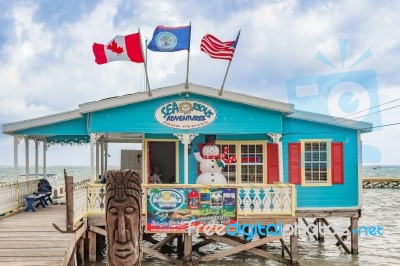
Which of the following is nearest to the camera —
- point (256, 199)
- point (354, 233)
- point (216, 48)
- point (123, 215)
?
point (123, 215)

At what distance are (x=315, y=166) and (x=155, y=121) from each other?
5611 mm

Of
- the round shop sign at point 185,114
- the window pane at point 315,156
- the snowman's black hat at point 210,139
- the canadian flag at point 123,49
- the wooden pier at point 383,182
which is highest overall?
the canadian flag at point 123,49

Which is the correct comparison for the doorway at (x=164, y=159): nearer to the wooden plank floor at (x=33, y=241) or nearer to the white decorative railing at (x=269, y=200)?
the wooden plank floor at (x=33, y=241)

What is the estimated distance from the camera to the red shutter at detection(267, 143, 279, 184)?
1750 cm

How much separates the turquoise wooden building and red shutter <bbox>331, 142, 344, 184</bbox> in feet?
0.11

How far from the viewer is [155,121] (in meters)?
16.8

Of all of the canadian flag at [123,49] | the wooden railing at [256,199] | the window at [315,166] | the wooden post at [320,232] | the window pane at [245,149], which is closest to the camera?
the wooden railing at [256,199]

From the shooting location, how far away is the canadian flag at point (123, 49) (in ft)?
51.6

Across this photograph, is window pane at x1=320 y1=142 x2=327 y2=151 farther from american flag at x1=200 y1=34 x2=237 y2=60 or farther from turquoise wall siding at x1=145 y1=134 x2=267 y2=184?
american flag at x1=200 y1=34 x2=237 y2=60

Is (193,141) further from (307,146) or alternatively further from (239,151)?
(307,146)

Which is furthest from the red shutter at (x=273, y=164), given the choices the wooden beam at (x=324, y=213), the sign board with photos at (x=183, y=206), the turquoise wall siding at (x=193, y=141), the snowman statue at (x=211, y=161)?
the sign board with photos at (x=183, y=206)

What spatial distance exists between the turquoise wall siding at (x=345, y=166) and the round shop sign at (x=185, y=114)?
270cm

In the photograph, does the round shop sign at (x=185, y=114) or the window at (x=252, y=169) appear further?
the window at (x=252, y=169)

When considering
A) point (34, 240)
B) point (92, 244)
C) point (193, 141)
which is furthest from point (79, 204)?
point (193, 141)
